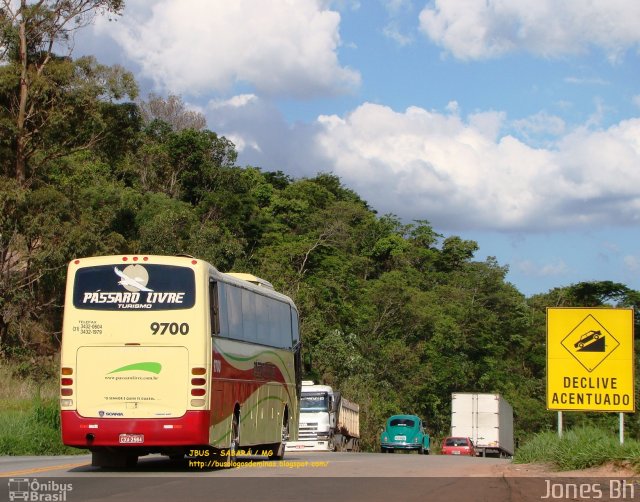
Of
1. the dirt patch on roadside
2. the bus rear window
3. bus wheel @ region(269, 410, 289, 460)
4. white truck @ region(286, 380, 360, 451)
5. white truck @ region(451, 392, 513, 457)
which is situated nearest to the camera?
the dirt patch on roadside

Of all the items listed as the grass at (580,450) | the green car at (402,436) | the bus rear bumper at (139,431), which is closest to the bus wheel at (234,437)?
the bus rear bumper at (139,431)

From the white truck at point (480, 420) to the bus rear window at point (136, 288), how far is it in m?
40.8

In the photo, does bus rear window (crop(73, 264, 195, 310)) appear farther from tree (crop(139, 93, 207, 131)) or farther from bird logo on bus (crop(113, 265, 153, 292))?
tree (crop(139, 93, 207, 131))

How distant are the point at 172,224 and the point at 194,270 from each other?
116 feet

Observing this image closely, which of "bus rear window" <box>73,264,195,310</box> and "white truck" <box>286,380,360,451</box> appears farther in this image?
"white truck" <box>286,380,360,451</box>

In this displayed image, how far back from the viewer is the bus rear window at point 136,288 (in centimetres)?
1714

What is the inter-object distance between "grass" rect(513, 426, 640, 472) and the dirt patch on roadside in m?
0.10

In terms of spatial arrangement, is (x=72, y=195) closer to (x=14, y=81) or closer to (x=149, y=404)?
(x=14, y=81)

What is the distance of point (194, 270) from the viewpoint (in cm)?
1728

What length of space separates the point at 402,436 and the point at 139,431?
37231mm

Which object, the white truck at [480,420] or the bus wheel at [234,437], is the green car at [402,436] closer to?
the white truck at [480,420]
